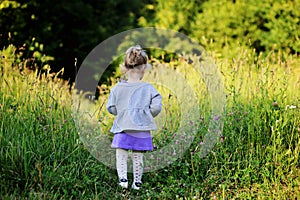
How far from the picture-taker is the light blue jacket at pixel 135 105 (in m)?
4.34

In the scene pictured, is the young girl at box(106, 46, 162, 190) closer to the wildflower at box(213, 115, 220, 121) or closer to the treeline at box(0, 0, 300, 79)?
the wildflower at box(213, 115, 220, 121)

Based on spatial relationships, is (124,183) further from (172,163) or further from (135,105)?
(135,105)

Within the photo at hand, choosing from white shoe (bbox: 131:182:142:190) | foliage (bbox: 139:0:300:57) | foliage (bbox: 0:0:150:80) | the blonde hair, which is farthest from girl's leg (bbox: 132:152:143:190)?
foliage (bbox: 0:0:150:80)

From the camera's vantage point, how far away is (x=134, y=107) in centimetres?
438

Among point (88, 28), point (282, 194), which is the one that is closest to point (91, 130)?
point (282, 194)

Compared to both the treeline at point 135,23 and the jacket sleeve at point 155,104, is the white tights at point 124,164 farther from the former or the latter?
the treeline at point 135,23

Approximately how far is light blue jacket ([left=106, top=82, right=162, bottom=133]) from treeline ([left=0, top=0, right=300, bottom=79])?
4086mm

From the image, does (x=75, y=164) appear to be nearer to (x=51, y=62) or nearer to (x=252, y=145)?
(x=252, y=145)

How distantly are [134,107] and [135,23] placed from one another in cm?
889

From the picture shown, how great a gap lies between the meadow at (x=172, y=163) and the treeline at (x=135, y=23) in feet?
10.9

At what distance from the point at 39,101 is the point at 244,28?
19.8 ft

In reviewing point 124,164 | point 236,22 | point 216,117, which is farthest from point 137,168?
point 236,22

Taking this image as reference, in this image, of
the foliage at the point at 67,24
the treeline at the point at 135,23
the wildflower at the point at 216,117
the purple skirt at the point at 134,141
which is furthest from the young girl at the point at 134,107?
the foliage at the point at 67,24

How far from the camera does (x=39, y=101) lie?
5.13 meters
